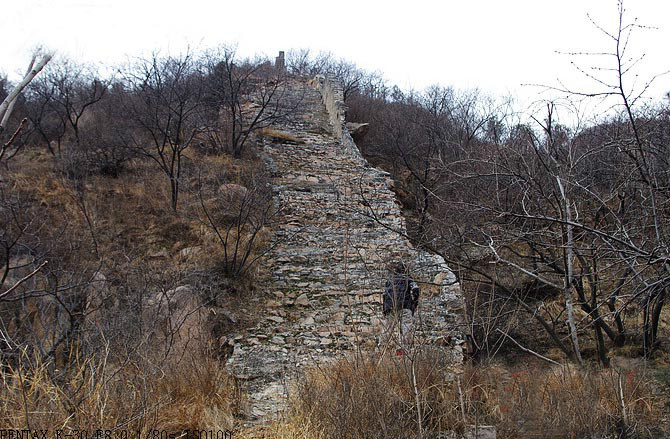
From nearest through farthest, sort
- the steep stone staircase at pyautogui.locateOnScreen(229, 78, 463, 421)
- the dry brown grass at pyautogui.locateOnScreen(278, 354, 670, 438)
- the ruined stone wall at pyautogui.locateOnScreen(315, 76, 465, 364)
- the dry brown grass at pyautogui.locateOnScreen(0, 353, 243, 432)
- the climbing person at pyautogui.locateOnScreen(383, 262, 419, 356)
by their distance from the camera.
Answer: the dry brown grass at pyautogui.locateOnScreen(0, 353, 243, 432) < the dry brown grass at pyautogui.locateOnScreen(278, 354, 670, 438) < the climbing person at pyautogui.locateOnScreen(383, 262, 419, 356) < the ruined stone wall at pyautogui.locateOnScreen(315, 76, 465, 364) < the steep stone staircase at pyautogui.locateOnScreen(229, 78, 463, 421)

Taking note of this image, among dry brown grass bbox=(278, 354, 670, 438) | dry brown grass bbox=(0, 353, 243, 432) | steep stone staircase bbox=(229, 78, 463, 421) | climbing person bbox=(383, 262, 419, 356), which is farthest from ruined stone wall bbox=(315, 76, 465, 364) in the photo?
dry brown grass bbox=(0, 353, 243, 432)

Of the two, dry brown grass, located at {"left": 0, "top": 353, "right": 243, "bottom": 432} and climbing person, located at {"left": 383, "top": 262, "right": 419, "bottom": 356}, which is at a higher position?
climbing person, located at {"left": 383, "top": 262, "right": 419, "bottom": 356}

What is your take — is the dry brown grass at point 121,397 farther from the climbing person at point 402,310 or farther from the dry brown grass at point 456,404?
the climbing person at point 402,310

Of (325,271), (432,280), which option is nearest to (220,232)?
(325,271)

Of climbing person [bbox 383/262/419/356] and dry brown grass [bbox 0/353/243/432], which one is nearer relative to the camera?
dry brown grass [bbox 0/353/243/432]

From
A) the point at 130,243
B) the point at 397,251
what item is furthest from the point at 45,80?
the point at 397,251

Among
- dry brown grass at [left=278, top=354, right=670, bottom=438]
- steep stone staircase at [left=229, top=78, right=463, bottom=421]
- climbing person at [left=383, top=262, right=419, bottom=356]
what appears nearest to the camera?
dry brown grass at [left=278, top=354, right=670, bottom=438]

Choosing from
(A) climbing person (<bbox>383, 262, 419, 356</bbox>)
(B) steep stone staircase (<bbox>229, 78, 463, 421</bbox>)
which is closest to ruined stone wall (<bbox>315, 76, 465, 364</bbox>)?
(B) steep stone staircase (<bbox>229, 78, 463, 421</bbox>)

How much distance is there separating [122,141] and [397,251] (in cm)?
695

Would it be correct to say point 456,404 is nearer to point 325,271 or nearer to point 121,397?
point 121,397

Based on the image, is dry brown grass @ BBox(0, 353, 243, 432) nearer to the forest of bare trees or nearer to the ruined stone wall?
the forest of bare trees

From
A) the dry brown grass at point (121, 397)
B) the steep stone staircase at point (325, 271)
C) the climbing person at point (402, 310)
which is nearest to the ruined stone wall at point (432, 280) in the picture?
the steep stone staircase at point (325, 271)

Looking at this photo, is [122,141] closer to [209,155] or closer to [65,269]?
[209,155]

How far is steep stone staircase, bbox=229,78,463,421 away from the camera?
504 centimetres
